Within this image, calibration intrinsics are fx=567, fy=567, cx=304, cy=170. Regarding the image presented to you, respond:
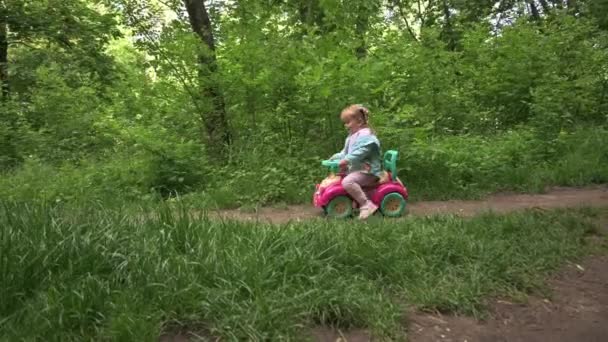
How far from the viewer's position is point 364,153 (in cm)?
671

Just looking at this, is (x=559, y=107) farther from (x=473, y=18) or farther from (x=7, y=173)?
(x=7, y=173)

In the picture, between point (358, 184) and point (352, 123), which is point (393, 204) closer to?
point (358, 184)

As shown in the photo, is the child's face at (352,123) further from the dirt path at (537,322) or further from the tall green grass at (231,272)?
the dirt path at (537,322)

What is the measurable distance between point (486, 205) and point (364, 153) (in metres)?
1.83

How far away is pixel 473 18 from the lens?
18703mm

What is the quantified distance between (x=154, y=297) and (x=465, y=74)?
1060 centimetres

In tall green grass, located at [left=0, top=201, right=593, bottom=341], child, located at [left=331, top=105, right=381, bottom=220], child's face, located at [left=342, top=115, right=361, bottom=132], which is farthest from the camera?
child's face, located at [left=342, top=115, right=361, bottom=132]

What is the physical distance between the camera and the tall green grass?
3.45 metres

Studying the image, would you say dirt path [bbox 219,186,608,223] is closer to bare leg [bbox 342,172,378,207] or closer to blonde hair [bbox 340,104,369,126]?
bare leg [bbox 342,172,378,207]

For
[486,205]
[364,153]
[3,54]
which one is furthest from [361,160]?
[3,54]

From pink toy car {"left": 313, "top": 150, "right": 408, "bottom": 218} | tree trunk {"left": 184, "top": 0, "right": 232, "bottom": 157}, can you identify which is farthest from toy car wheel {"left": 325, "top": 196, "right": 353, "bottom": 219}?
tree trunk {"left": 184, "top": 0, "right": 232, "bottom": 157}

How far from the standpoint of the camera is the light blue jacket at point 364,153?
6719 millimetres

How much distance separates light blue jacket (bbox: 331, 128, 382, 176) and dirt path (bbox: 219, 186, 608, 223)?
2.40 feet

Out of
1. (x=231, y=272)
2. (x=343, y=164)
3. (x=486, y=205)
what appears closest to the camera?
(x=231, y=272)
